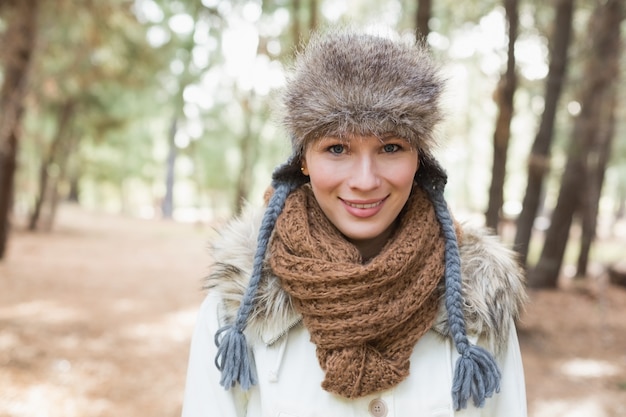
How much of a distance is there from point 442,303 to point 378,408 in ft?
1.18

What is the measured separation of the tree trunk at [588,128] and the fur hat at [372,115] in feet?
18.4

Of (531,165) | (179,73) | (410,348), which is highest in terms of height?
(179,73)

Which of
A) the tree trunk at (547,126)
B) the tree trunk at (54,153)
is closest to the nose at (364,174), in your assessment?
the tree trunk at (547,126)

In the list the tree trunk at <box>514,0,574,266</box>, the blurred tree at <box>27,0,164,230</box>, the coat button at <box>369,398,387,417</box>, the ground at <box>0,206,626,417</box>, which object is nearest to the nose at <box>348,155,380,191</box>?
the coat button at <box>369,398,387,417</box>

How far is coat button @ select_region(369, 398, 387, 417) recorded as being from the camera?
1.57 meters

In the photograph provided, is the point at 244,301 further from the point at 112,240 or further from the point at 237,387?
the point at 112,240

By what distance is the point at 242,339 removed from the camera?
5.24 feet

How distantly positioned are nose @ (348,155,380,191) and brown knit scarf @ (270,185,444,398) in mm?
195

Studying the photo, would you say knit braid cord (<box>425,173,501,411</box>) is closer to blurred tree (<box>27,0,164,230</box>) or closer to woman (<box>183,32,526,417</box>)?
woman (<box>183,32,526,417</box>)

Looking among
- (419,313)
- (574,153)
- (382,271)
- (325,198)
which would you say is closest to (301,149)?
(325,198)

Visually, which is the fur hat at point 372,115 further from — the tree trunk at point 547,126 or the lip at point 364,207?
the tree trunk at point 547,126

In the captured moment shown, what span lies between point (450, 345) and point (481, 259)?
0.29 metres

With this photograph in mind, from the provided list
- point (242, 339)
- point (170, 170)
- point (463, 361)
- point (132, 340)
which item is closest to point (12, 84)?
point (132, 340)

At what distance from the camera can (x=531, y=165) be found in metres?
6.58
